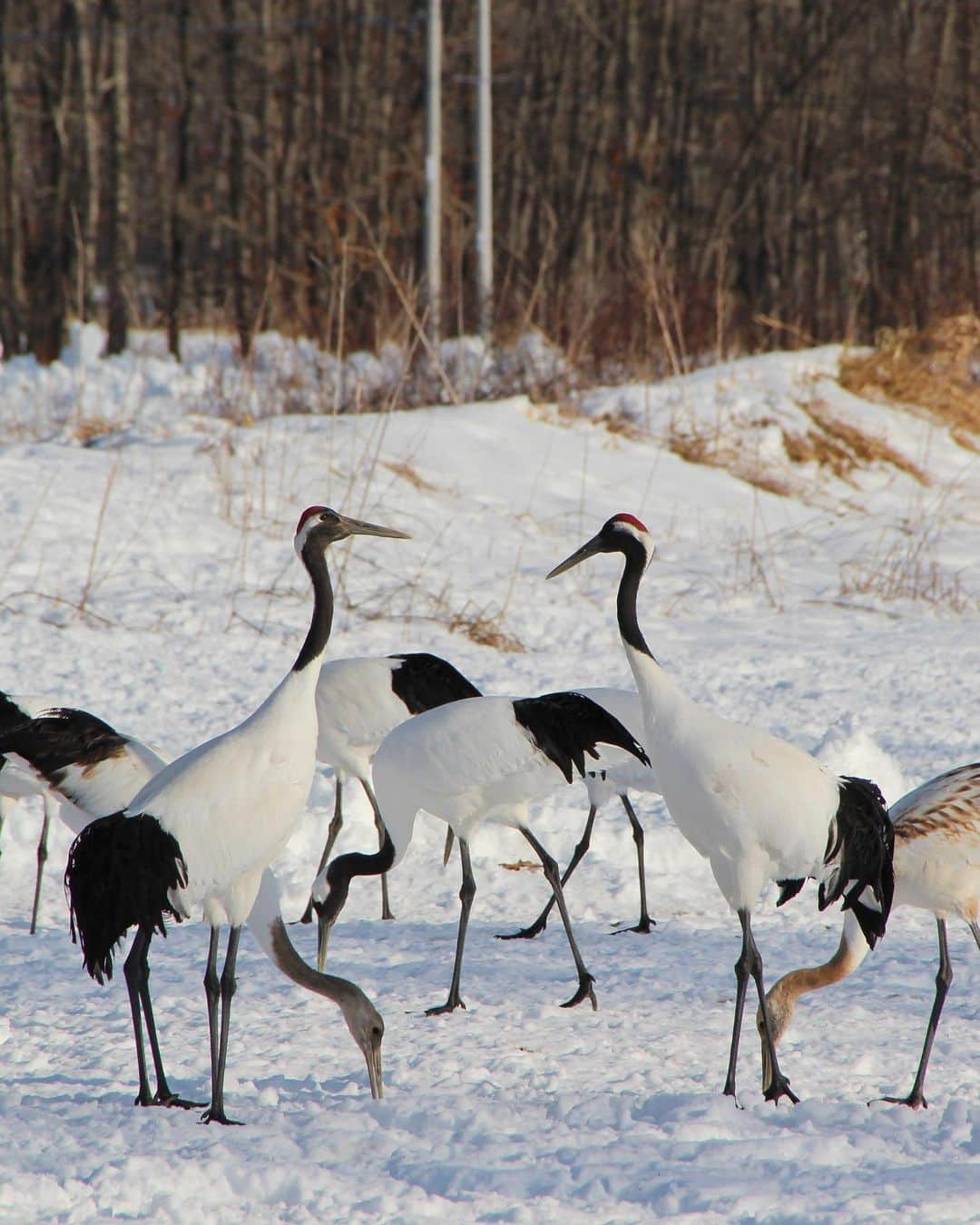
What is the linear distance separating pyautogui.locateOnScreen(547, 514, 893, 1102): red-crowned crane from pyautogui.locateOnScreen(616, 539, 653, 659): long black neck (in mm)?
43

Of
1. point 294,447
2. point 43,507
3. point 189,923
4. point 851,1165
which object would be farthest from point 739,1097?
point 294,447

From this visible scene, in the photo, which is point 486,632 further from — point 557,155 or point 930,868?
point 557,155

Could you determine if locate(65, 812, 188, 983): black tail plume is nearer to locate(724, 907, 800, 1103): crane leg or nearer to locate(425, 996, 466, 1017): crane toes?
locate(425, 996, 466, 1017): crane toes

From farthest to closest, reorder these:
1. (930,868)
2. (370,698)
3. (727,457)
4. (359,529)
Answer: (727,457), (370,698), (359,529), (930,868)

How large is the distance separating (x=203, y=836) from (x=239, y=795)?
122 millimetres

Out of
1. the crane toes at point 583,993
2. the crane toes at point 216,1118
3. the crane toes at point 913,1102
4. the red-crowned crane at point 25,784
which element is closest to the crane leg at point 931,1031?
the crane toes at point 913,1102

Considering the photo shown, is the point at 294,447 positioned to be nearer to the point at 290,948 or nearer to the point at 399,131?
the point at 290,948

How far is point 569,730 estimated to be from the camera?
4492mm

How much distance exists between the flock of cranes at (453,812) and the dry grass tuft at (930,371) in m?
10.2

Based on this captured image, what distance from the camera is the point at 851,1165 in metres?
3.02

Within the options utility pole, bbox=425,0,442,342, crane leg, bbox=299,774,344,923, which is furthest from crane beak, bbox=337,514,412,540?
utility pole, bbox=425,0,442,342

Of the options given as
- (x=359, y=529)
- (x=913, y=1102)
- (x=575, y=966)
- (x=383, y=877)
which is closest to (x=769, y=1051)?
(x=913, y=1102)

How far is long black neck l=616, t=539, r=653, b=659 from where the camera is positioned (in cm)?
391

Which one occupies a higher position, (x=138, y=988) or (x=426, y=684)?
(x=138, y=988)
